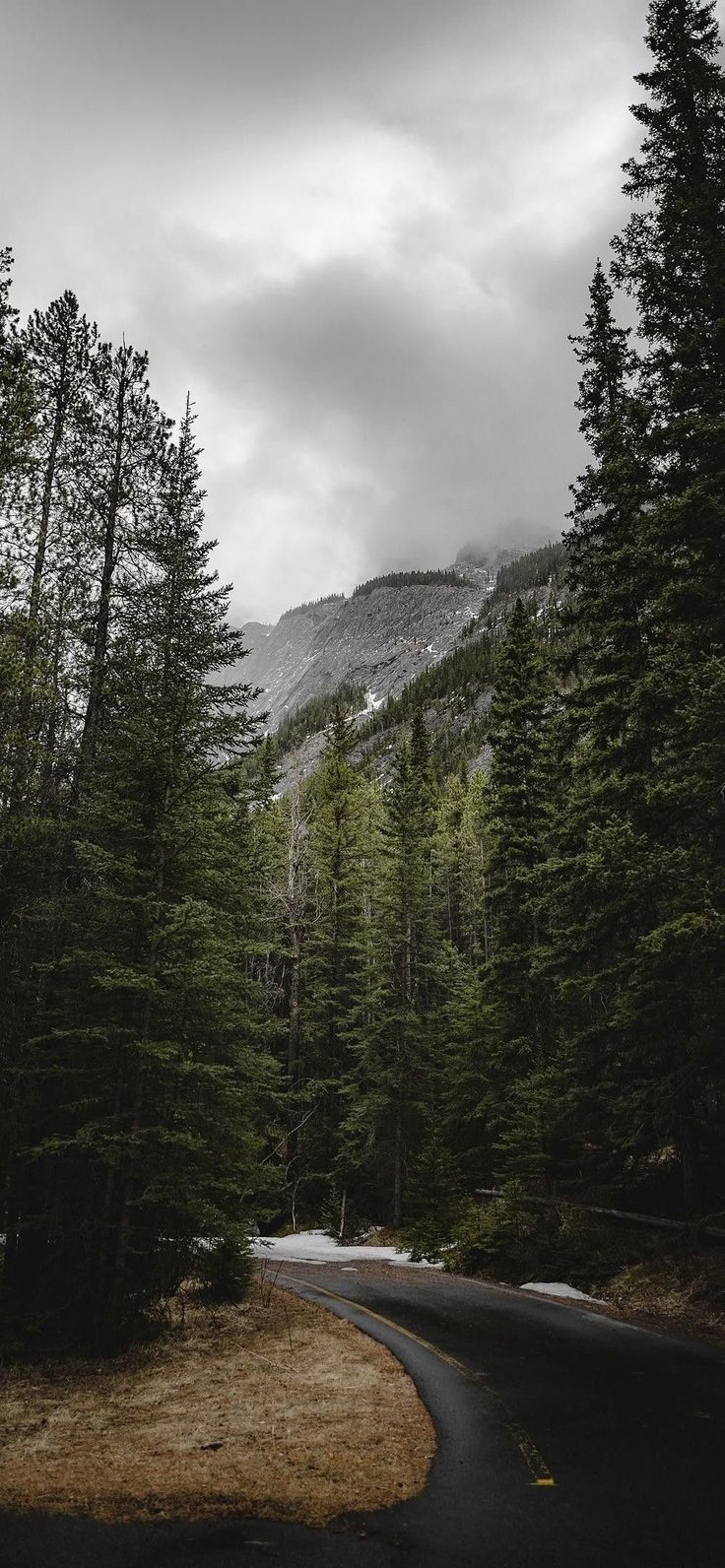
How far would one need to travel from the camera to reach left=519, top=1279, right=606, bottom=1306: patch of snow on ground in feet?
45.3

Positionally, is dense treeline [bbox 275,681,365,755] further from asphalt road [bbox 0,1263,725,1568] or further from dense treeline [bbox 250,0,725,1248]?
asphalt road [bbox 0,1263,725,1568]

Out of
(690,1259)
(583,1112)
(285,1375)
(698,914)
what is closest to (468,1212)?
(583,1112)

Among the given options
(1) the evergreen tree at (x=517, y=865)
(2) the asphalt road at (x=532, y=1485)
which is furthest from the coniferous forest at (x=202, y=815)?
(2) the asphalt road at (x=532, y=1485)

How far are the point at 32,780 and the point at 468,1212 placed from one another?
61.1ft

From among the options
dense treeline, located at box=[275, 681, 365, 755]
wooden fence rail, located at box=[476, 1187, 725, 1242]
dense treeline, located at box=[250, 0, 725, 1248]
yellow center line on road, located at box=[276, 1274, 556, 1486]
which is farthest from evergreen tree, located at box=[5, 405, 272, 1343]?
dense treeline, located at box=[275, 681, 365, 755]

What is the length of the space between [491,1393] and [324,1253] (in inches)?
666

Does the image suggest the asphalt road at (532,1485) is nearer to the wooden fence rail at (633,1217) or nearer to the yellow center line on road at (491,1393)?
the yellow center line on road at (491,1393)

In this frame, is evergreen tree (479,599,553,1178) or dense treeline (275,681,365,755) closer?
evergreen tree (479,599,553,1178)

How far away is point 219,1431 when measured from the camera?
6938mm

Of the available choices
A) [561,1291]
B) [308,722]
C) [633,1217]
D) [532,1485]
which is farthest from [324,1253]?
[308,722]

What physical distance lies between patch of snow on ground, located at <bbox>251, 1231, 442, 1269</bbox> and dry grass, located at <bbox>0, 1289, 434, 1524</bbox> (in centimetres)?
989

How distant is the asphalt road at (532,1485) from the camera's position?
14.8 feet

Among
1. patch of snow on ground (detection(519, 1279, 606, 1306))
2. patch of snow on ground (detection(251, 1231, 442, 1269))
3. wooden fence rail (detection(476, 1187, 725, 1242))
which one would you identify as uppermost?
wooden fence rail (detection(476, 1187, 725, 1242))

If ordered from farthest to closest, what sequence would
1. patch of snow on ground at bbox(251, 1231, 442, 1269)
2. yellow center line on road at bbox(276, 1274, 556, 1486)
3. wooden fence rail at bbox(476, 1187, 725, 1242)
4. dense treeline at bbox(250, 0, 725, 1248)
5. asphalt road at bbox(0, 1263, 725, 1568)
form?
patch of snow on ground at bbox(251, 1231, 442, 1269) → wooden fence rail at bbox(476, 1187, 725, 1242) → dense treeline at bbox(250, 0, 725, 1248) → yellow center line on road at bbox(276, 1274, 556, 1486) → asphalt road at bbox(0, 1263, 725, 1568)
